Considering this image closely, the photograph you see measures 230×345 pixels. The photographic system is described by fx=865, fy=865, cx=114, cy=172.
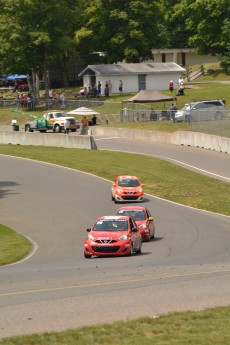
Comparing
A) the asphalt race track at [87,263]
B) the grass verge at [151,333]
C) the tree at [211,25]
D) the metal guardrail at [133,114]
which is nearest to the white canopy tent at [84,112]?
the metal guardrail at [133,114]

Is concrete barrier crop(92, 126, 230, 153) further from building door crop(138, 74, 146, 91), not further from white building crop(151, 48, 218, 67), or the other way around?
white building crop(151, 48, 218, 67)

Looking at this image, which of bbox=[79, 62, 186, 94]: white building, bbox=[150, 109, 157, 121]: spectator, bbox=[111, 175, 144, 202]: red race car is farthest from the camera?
bbox=[79, 62, 186, 94]: white building

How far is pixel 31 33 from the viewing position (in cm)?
8488

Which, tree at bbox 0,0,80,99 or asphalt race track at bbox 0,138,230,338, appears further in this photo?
tree at bbox 0,0,80,99

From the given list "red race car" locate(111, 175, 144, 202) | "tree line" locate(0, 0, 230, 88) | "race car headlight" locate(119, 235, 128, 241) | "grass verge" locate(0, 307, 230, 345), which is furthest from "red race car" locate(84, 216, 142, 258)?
"tree line" locate(0, 0, 230, 88)

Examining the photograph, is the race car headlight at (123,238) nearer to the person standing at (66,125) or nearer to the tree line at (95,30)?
the person standing at (66,125)

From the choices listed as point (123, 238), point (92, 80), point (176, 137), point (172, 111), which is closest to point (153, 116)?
point (172, 111)

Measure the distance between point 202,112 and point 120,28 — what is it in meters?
38.0

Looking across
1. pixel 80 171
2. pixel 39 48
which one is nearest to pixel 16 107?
pixel 39 48

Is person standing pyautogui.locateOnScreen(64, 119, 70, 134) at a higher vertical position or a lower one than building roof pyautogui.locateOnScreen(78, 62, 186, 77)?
lower

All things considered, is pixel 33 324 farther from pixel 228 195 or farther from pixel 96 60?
pixel 96 60

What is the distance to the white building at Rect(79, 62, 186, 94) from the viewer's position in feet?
290

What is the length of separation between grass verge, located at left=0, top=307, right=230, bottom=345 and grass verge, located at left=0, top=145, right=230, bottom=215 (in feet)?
82.0

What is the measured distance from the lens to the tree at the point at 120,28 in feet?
317
